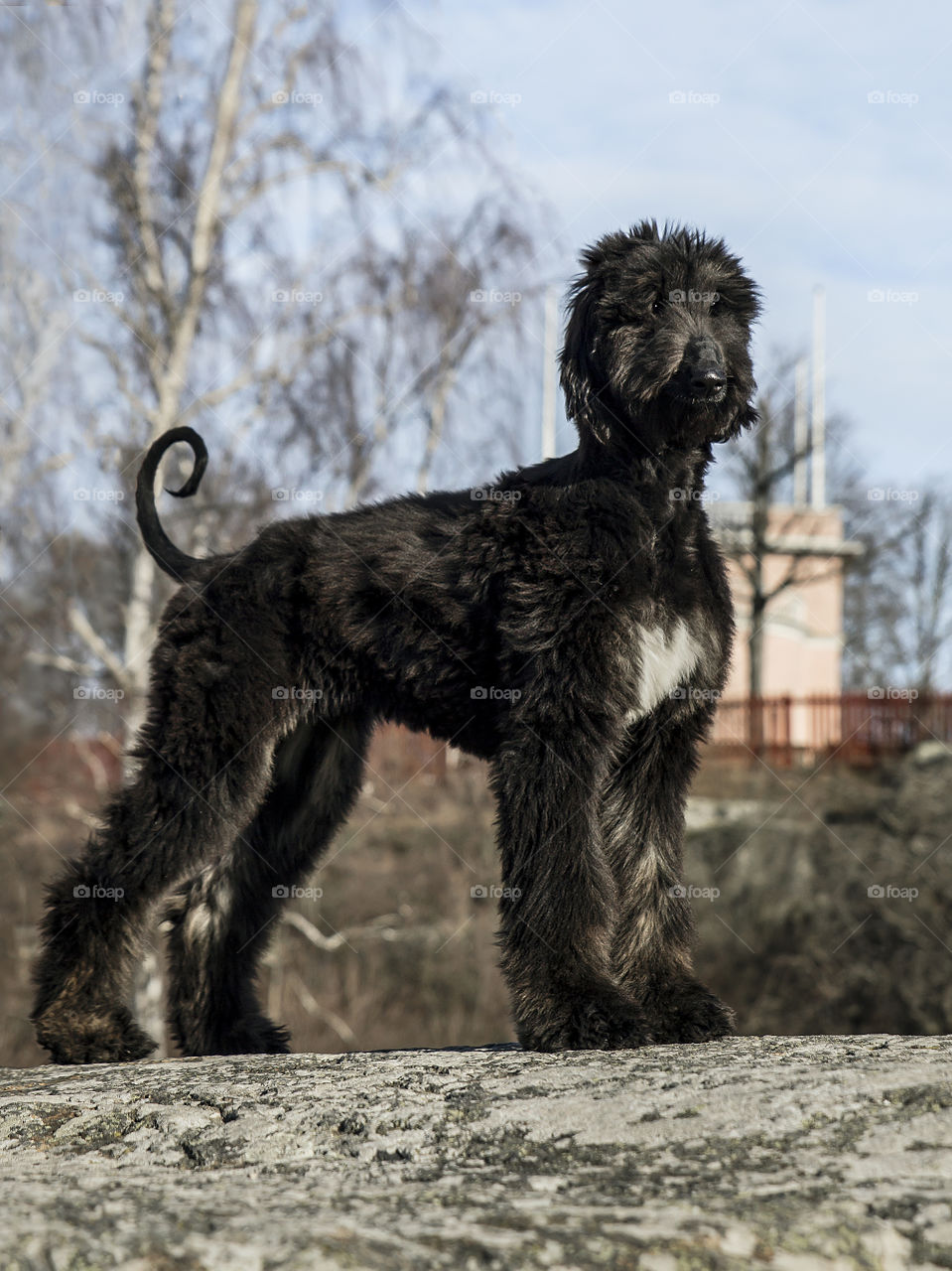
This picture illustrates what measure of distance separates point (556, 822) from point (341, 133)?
26.8 feet

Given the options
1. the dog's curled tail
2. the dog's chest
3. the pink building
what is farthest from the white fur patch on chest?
the pink building

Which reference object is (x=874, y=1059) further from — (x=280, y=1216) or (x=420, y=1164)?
(x=280, y=1216)

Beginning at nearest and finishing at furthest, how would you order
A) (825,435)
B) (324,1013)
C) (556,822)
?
(556,822)
(324,1013)
(825,435)

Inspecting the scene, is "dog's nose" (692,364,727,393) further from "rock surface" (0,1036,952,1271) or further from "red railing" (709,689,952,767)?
"red railing" (709,689,952,767)

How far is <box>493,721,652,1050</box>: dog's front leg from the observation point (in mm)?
3289

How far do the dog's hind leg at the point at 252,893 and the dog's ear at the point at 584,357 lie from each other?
4.12ft

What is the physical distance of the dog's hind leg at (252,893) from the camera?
421 cm

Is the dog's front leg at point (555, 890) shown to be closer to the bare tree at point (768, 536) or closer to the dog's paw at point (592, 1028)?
the dog's paw at point (592, 1028)

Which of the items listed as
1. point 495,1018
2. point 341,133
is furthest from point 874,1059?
point 495,1018

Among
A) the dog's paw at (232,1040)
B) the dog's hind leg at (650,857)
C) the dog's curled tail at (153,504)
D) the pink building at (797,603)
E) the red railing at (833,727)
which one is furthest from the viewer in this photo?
the pink building at (797,603)

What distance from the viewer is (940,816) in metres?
Result: 15.3

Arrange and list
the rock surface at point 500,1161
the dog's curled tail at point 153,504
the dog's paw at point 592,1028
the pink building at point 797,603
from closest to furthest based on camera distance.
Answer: the rock surface at point 500,1161
the dog's paw at point 592,1028
the dog's curled tail at point 153,504
the pink building at point 797,603

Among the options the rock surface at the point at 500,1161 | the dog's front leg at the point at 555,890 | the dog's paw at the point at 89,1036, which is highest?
the dog's front leg at the point at 555,890

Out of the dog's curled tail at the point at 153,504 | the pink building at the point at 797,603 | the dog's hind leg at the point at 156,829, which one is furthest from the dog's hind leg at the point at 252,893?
the pink building at the point at 797,603
